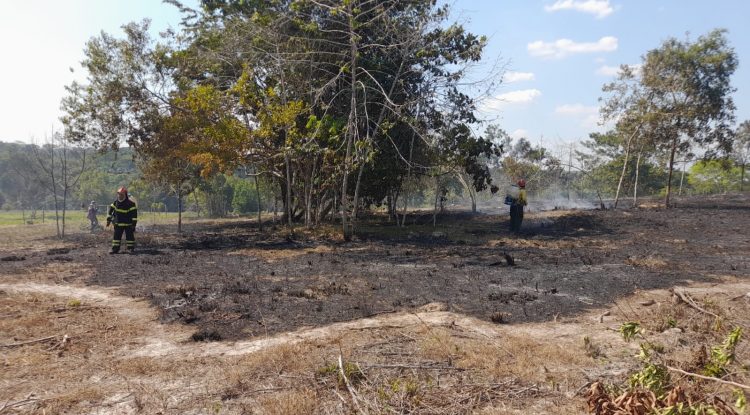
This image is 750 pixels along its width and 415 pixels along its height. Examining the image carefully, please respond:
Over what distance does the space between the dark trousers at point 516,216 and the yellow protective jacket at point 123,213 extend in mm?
11859

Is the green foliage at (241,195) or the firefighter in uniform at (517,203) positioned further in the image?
the green foliage at (241,195)

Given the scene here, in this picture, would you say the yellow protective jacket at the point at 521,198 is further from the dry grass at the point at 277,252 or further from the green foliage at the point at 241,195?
the green foliage at the point at 241,195

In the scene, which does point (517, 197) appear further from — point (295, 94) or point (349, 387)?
point (349, 387)

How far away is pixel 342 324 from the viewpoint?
21.1 ft

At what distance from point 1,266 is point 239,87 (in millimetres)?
7765

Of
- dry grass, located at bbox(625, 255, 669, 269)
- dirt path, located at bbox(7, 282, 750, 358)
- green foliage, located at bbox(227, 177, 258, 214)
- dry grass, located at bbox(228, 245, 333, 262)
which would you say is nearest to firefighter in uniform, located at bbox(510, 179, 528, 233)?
dry grass, located at bbox(625, 255, 669, 269)

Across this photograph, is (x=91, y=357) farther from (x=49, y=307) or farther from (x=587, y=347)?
(x=587, y=347)

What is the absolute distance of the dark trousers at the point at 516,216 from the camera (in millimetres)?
16362

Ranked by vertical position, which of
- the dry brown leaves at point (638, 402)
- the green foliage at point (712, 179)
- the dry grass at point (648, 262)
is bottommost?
the dry brown leaves at point (638, 402)

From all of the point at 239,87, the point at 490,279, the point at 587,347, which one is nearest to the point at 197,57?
the point at 239,87

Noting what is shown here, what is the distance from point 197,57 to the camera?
17.4 meters

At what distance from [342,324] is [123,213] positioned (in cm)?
896

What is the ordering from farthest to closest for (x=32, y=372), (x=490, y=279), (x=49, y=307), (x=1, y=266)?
(x=1, y=266)
(x=490, y=279)
(x=49, y=307)
(x=32, y=372)

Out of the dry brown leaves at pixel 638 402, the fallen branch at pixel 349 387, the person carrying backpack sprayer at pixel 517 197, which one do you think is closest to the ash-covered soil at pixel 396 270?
the person carrying backpack sprayer at pixel 517 197
